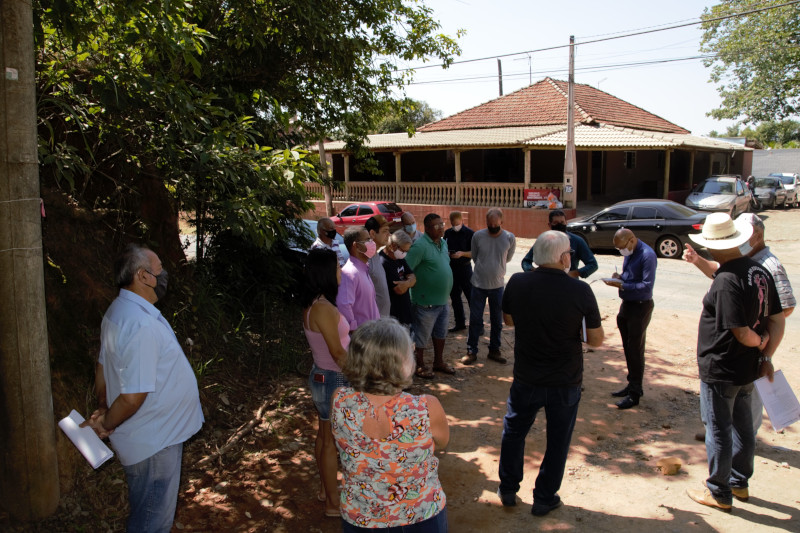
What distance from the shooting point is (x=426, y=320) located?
6.40 m

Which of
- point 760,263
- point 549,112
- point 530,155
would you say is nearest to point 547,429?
point 760,263

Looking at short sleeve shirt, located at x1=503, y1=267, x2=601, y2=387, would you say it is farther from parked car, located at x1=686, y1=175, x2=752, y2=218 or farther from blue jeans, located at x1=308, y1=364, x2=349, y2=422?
parked car, located at x1=686, y1=175, x2=752, y2=218

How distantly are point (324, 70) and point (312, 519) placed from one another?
5596mm

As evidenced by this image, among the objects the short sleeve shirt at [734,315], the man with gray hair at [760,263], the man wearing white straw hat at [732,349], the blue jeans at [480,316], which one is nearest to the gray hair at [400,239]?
the blue jeans at [480,316]

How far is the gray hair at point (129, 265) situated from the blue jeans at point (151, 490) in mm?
801

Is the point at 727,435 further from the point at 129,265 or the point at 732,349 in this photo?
the point at 129,265

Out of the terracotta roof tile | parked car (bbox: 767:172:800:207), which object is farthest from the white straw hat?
parked car (bbox: 767:172:800:207)

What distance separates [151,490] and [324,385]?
131cm

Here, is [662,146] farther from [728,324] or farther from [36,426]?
[36,426]

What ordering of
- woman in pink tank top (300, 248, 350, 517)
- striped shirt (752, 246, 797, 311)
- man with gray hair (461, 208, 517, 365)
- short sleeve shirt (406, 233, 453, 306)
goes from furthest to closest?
1. man with gray hair (461, 208, 517, 365)
2. short sleeve shirt (406, 233, 453, 306)
3. striped shirt (752, 246, 797, 311)
4. woman in pink tank top (300, 248, 350, 517)

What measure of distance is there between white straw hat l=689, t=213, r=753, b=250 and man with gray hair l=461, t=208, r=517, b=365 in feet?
9.55

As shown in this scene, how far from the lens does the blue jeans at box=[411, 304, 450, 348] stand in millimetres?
6379

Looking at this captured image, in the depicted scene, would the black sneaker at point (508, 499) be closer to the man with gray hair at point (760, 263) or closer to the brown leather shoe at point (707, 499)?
the brown leather shoe at point (707, 499)

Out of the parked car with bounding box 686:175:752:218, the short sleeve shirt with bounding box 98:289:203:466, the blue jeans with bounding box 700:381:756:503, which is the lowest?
the blue jeans with bounding box 700:381:756:503
